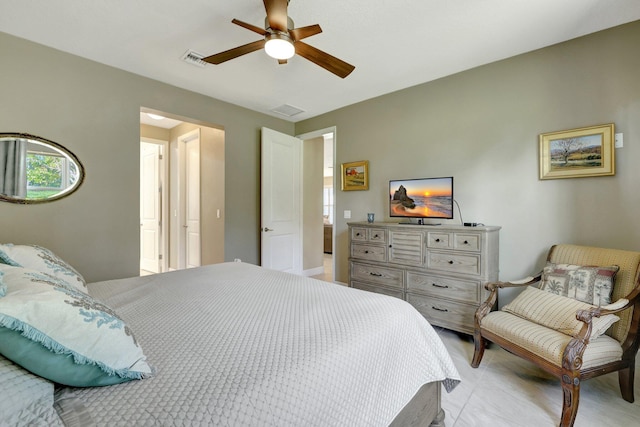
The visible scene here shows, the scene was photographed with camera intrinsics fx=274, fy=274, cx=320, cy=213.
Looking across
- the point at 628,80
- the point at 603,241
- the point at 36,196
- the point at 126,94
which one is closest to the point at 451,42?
the point at 628,80

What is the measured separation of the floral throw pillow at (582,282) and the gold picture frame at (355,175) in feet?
6.95

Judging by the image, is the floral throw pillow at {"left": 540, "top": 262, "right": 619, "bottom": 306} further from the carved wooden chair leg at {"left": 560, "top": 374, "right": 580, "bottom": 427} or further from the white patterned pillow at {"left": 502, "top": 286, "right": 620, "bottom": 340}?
the carved wooden chair leg at {"left": 560, "top": 374, "right": 580, "bottom": 427}

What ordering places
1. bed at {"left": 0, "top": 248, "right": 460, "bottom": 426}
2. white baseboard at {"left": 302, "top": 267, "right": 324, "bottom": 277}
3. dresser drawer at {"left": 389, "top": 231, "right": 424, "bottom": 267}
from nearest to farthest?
bed at {"left": 0, "top": 248, "right": 460, "bottom": 426}
dresser drawer at {"left": 389, "top": 231, "right": 424, "bottom": 267}
white baseboard at {"left": 302, "top": 267, "right": 324, "bottom": 277}

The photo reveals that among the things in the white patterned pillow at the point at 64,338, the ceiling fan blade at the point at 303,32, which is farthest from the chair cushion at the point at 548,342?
the ceiling fan blade at the point at 303,32

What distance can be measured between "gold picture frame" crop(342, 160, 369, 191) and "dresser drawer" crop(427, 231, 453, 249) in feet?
4.07

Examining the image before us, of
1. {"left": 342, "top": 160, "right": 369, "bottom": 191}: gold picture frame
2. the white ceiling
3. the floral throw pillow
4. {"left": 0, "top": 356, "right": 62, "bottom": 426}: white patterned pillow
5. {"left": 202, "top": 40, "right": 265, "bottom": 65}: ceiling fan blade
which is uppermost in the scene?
the white ceiling

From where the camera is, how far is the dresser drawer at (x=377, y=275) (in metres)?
2.85

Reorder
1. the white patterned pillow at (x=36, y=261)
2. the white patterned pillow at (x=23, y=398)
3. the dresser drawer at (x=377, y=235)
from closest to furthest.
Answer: the white patterned pillow at (x=23, y=398), the white patterned pillow at (x=36, y=261), the dresser drawer at (x=377, y=235)

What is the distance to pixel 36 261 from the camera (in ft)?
4.09

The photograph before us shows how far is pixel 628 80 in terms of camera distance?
6.95ft

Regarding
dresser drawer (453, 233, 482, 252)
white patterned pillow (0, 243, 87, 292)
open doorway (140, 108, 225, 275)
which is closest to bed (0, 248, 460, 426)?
white patterned pillow (0, 243, 87, 292)

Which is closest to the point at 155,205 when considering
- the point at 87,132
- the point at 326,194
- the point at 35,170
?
the point at 87,132

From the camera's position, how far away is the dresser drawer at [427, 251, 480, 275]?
7.84ft

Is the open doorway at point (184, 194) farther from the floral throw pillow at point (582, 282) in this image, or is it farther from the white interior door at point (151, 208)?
the floral throw pillow at point (582, 282)
